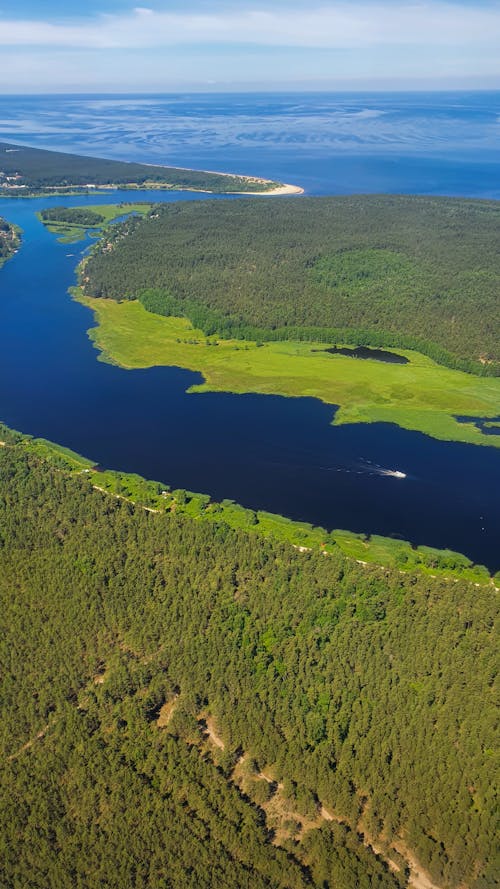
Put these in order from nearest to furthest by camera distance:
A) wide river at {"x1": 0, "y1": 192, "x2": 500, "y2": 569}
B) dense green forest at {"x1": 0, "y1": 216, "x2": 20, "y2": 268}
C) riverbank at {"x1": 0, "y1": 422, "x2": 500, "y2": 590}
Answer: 1. riverbank at {"x1": 0, "y1": 422, "x2": 500, "y2": 590}
2. wide river at {"x1": 0, "y1": 192, "x2": 500, "y2": 569}
3. dense green forest at {"x1": 0, "y1": 216, "x2": 20, "y2": 268}

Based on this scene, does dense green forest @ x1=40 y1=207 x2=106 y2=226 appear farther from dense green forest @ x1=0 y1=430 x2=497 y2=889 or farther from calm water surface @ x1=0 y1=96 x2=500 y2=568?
dense green forest @ x1=0 y1=430 x2=497 y2=889

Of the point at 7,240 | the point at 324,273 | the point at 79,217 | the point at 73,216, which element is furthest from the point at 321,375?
the point at 73,216

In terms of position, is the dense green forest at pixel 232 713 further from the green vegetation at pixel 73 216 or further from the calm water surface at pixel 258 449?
the green vegetation at pixel 73 216

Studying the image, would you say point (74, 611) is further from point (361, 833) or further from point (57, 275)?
point (57, 275)

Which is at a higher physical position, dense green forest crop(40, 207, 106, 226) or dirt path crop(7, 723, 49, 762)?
dense green forest crop(40, 207, 106, 226)

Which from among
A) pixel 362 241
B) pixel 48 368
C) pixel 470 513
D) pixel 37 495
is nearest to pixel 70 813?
pixel 37 495

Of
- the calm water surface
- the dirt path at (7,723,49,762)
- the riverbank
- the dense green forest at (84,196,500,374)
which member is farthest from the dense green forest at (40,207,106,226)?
the dirt path at (7,723,49,762)
